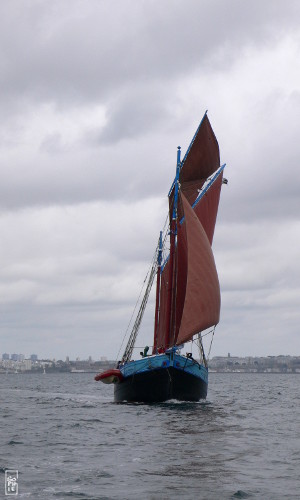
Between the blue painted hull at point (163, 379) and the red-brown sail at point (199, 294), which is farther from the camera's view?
the blue painted hull at point (163, 379)

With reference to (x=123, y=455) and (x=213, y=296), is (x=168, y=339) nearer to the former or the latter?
(x=213, y=296)

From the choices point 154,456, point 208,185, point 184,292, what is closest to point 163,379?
point 184,292

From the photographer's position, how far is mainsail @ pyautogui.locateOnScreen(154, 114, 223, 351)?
43.8 m

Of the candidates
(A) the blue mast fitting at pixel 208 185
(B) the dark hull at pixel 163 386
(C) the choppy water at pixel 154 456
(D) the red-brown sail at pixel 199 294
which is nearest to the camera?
(C) the choppy water at pixel 154 456

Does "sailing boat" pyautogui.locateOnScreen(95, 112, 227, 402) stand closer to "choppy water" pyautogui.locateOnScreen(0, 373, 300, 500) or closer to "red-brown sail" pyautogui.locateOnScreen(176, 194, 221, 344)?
"red-brown sail" pyautogui.locateOnScreen(176, 194, 221, 344)

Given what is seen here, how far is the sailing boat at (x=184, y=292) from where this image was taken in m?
44.0

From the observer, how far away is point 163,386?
4672 cm

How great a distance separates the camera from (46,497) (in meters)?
17.3

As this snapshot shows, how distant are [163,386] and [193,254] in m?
8.93

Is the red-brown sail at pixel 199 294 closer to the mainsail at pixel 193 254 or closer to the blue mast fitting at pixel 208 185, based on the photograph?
the mainsail at pixel 193 254

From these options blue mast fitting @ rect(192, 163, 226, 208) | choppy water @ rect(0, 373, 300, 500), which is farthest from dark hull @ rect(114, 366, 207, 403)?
blue mast fitting @ rect(192, 163, 226, 208)

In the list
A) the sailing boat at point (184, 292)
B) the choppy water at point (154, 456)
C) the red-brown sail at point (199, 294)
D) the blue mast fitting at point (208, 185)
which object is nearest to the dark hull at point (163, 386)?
the sailing boat at point (184, 292)

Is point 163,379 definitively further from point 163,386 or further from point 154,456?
point 154,456

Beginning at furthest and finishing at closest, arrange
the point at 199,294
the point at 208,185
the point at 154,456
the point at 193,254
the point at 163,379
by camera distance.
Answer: the point at 208,185 < the point at 163,379 < the point at 193,254 < the point at 199,294 < the point at 154,456
